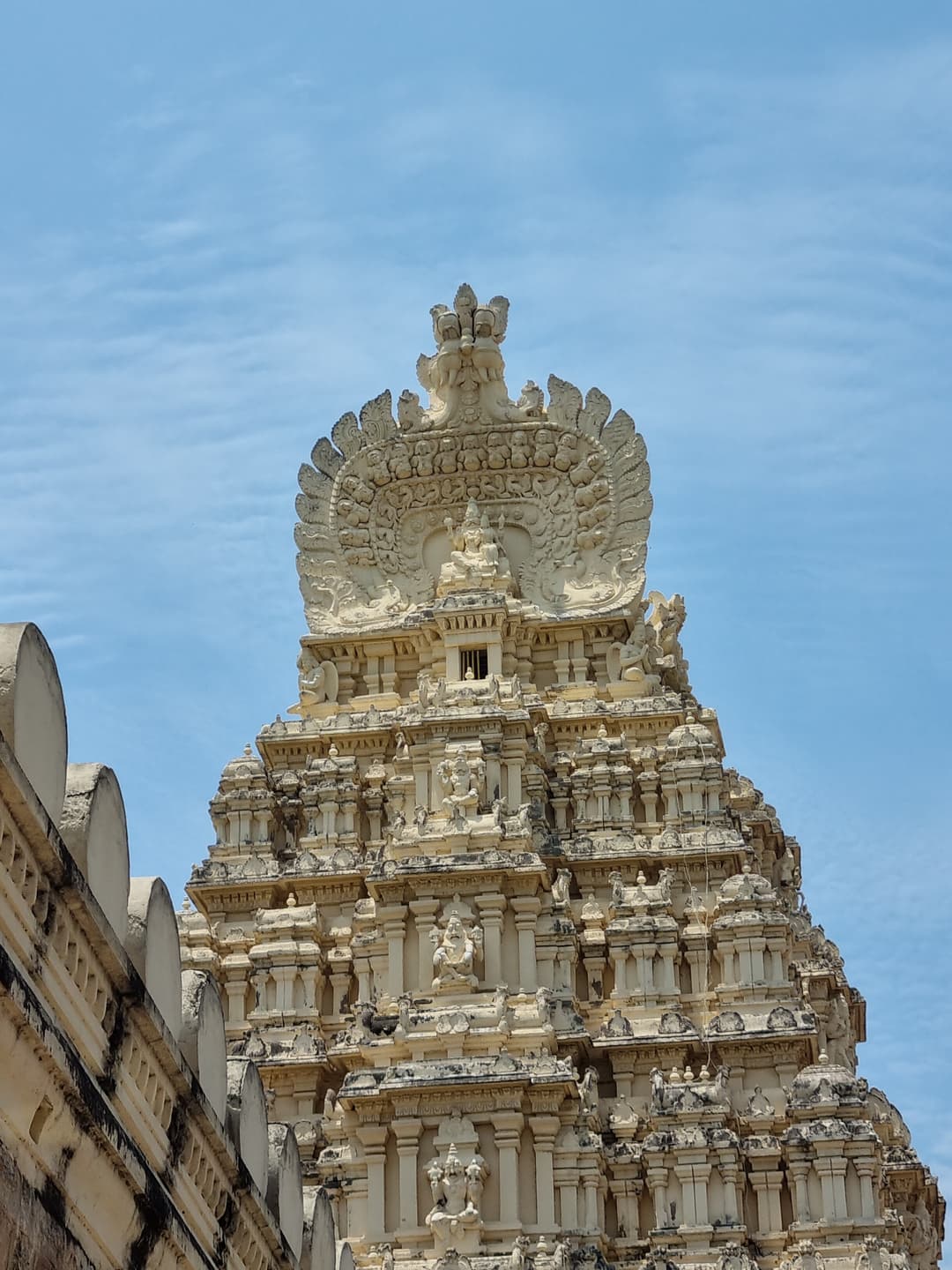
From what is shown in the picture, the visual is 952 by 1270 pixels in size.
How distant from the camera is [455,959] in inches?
1549

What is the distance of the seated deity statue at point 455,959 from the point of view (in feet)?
129

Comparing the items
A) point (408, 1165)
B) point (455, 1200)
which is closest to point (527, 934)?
point (408, 1165)

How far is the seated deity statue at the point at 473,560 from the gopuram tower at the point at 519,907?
0.08 meters

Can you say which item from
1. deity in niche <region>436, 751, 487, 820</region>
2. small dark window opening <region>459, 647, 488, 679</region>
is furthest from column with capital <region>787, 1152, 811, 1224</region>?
small dark window opening <region>459, 647, 488, 679</region>

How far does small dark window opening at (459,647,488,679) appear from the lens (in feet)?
151

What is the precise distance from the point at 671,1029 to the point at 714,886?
3.96 m

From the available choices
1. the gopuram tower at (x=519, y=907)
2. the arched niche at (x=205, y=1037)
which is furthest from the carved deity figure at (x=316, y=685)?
the arched niche at (x=205, y=1037)

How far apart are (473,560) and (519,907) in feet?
29.5

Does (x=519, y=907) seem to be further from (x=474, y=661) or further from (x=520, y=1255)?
(x=474, y=661)

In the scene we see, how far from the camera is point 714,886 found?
1714 inches

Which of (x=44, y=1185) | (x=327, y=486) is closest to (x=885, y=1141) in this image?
(x=327, y=486)

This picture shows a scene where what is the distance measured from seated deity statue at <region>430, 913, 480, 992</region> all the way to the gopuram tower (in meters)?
0.05

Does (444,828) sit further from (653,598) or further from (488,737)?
(653,598)

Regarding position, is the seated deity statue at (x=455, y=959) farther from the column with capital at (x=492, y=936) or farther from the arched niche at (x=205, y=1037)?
the arched niche at (x=205, y=1037)
